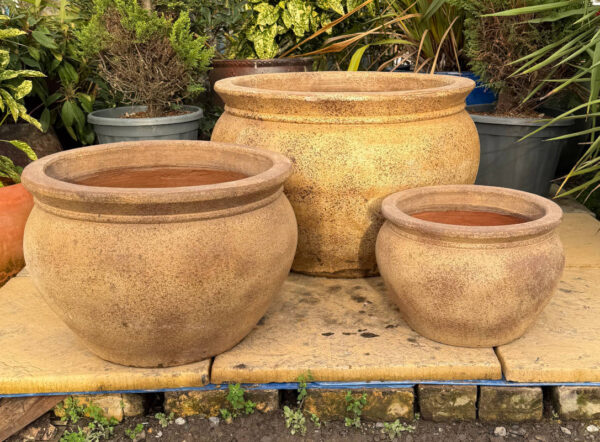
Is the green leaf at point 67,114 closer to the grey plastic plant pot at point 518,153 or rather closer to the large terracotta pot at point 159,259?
the large terracotta pot at point 159,259

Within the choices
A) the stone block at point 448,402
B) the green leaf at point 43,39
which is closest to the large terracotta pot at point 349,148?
the stone block at point 448,402

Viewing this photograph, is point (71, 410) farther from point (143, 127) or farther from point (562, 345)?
point (143, 127)

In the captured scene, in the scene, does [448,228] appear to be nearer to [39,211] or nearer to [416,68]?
[39,211]

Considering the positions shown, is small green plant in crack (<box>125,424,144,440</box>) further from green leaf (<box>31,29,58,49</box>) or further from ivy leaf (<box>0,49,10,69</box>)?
green leaf (<box>31,29,58,49</box>)

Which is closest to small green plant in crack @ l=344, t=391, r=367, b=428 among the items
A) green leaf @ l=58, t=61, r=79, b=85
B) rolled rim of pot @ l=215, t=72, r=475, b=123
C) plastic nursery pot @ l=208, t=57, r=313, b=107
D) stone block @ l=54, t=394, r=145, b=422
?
stone block @ l=54, t=394, r=145, b=422

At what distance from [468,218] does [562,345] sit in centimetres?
59

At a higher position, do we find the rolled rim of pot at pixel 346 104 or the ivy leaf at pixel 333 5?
the ivy leaf at pixel 333 5

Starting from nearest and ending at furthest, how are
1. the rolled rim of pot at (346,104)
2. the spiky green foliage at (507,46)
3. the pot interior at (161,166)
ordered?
the pot interior at (161,166)
the rolled rim of pot at (346,104)
the spiky green foliage at (507,46)

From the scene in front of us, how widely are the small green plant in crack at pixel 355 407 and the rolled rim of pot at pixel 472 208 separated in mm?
601

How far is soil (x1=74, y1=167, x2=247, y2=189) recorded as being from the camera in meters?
2.46

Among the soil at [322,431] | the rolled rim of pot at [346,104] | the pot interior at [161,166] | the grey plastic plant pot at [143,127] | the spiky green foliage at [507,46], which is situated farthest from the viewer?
the grey plastic plant pot at [143,127]

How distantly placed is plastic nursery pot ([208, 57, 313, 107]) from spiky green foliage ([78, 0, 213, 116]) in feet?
Result: 1.26

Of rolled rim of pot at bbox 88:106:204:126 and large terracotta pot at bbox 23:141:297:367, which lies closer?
large terracotta pot at bbox 23:141:297:367

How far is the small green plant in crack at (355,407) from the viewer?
2.10 metres
